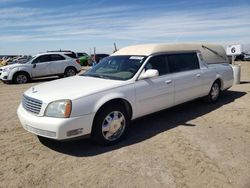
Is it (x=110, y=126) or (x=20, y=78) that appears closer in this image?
(x=110, y=126)

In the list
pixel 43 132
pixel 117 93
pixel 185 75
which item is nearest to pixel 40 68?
pixel 185 75

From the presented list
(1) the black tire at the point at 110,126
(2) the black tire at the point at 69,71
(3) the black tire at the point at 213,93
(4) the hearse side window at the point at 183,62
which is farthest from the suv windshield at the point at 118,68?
(2) the black tire at the point at 69,71

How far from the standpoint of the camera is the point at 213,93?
8281 millimetres

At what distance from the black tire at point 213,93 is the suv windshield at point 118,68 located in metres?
2.93

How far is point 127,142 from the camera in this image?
540 centimetres

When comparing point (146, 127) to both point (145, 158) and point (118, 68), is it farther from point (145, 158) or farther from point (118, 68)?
point (145, 158)

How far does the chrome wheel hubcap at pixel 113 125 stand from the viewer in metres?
5.12

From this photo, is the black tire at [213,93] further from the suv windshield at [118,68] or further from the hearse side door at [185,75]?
the suv windshield at [118,68]

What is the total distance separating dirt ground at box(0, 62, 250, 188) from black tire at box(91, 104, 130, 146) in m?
0.15

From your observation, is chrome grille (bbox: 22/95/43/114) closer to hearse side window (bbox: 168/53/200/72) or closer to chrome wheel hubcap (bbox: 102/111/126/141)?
chrome wheel hubcap (bbox: 102/111/126/141)

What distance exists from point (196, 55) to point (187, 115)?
62.2 inches

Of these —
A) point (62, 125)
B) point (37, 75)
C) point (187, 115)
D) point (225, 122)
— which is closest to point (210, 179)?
point (62, 125)

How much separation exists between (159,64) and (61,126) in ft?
8.82

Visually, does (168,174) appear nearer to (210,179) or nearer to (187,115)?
(210,179)
